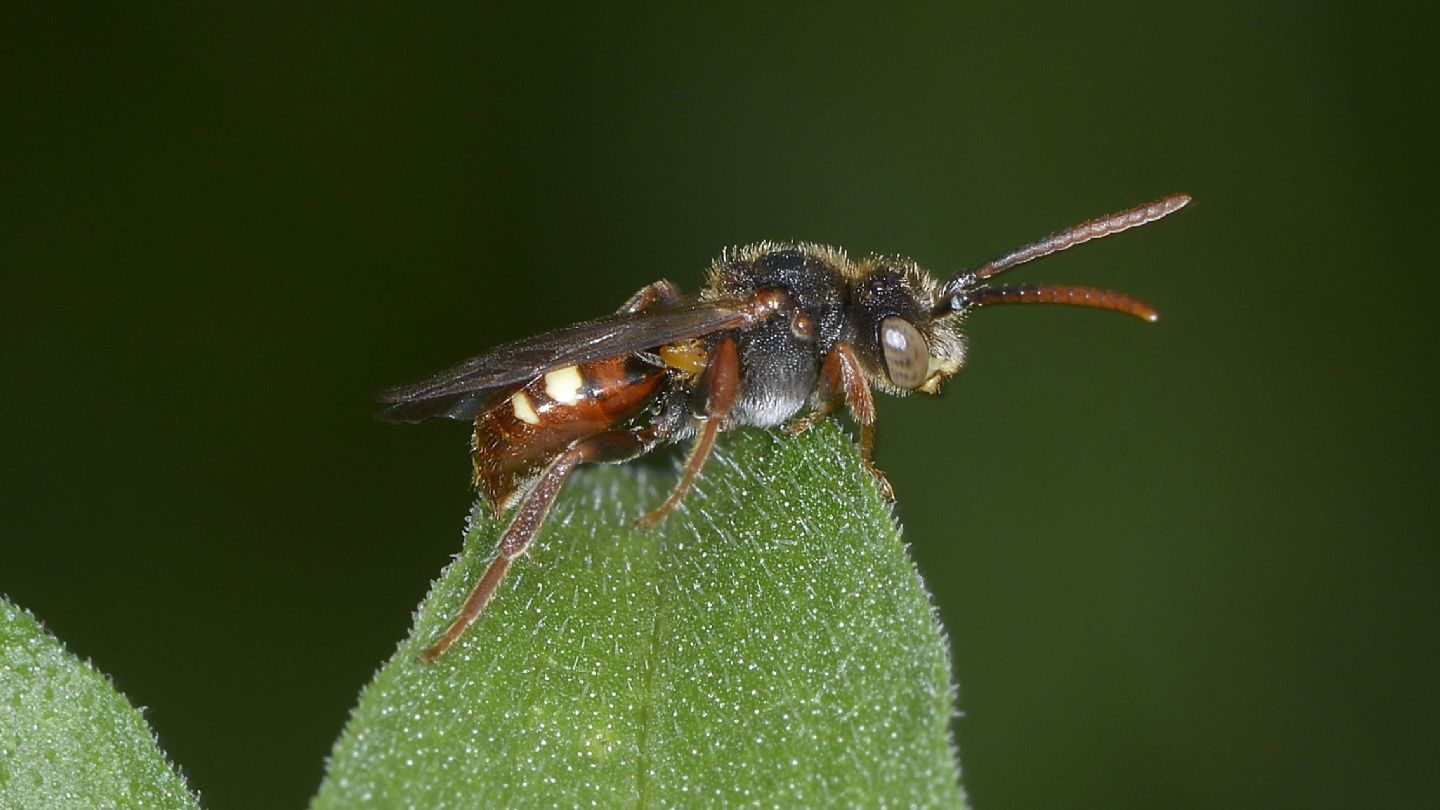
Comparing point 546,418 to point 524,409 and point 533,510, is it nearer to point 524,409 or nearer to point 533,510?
point 524,409

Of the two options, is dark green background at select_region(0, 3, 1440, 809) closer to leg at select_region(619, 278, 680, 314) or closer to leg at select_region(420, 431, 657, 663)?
leg at select_region(619, 278, 680, 314)

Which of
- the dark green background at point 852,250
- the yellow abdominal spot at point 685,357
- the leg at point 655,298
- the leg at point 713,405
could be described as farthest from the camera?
the dark green background at point 852,250

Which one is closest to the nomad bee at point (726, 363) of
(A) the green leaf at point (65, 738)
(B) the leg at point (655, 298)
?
(B) the leg at point (655, 298)

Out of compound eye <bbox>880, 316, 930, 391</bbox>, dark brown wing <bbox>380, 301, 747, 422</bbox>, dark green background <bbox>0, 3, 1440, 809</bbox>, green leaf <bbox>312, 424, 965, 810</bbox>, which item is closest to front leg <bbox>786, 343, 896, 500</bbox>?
compound eye <bbox>880, 316, 930, 391</bbox>

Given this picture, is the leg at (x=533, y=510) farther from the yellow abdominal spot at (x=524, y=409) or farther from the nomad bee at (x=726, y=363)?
the yellow abdominal spot at (x=524, y=409)

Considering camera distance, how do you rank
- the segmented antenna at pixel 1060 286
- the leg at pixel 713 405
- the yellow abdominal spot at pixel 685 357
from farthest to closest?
the yellow abdominal spot at pixel 685 357 → the segmented antenna at pixel 1060 286 → the leg at pixel 713 405

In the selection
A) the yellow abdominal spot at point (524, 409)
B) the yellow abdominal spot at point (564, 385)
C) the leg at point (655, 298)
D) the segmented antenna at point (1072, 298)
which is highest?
the leg at point (655, 298)
